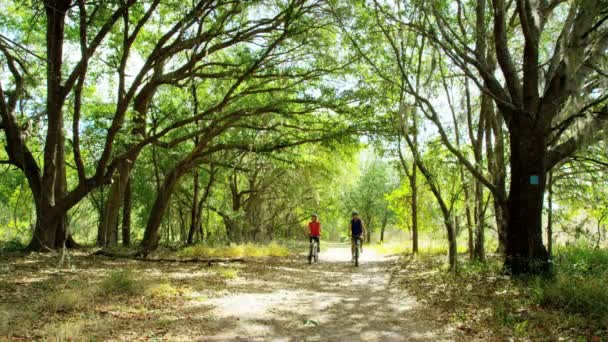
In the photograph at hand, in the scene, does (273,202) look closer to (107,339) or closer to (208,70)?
(208,70)

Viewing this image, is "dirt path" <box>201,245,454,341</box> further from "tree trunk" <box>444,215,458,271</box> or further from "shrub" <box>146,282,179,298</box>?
"tree trunk" <box>444,215,458,271</box>

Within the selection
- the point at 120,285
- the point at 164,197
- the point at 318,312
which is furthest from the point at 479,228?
the point at 164,197

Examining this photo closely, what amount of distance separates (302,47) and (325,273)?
6965 mm

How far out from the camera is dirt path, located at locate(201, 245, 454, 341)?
555 centimetres

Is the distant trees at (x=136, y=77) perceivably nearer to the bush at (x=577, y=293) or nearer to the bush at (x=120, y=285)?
the bush at (x=120, y=285)

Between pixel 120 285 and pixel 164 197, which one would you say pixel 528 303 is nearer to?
pixel 120 285

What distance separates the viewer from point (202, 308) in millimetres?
6691

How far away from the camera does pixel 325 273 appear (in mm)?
12250

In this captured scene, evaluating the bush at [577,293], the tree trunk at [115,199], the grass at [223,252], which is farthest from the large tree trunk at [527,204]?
the tree trunk at [115,199]

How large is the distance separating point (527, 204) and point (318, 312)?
4366 mm

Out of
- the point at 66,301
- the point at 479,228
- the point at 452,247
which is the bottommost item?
the point at 66,301

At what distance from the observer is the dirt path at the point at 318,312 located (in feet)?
18.2

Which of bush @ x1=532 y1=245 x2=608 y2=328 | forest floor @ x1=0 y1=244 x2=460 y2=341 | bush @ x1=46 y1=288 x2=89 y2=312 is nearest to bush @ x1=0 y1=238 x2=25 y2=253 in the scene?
forest floor @ x1=0 y1=244 x2=460 y2=341

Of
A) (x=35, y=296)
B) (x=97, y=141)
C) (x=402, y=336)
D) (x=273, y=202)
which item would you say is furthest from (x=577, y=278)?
(x=273, y=202)
